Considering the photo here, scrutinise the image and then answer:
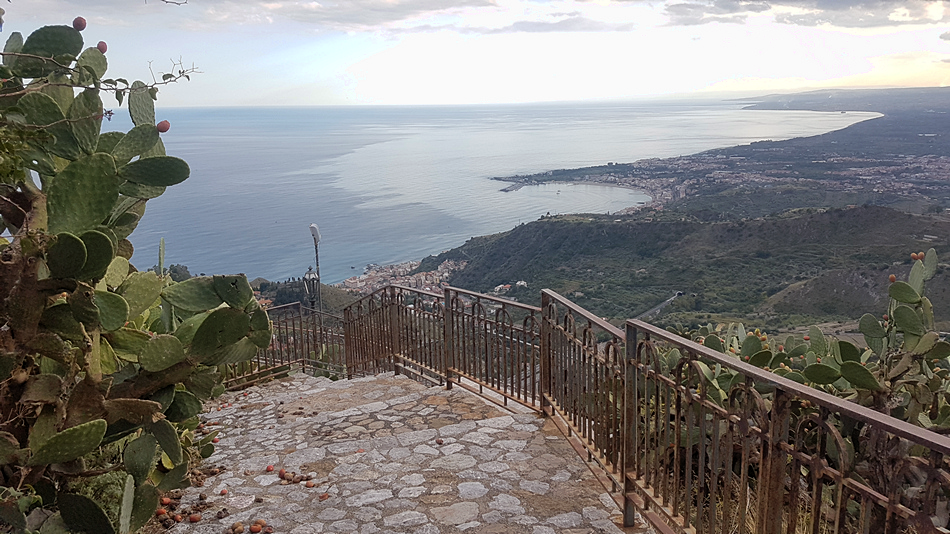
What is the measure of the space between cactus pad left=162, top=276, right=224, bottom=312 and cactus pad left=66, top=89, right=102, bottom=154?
63cm

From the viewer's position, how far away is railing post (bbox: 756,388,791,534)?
1.92m

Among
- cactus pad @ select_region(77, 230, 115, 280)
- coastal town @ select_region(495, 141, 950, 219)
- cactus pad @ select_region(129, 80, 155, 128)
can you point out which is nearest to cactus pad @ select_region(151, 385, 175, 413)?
cactus pad @ select_region(77, 230, 115, 280)

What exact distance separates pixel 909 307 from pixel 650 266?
29.6 metres

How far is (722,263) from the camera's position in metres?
29.7

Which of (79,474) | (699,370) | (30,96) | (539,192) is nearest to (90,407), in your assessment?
(79,474)

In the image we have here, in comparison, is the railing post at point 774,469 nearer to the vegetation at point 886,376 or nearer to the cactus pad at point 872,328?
the vegetation at point 886,376

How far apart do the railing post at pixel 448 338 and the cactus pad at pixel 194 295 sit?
109 inches

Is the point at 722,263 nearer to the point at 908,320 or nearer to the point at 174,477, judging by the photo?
the point at 908,320

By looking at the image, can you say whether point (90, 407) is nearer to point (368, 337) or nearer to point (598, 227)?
point (368, 337)

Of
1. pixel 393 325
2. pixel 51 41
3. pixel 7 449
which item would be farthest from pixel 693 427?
pixel 393 325

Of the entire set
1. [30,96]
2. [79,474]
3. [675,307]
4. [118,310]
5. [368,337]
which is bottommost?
[675,307]

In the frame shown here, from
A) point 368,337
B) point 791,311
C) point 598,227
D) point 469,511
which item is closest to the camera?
point 469,511

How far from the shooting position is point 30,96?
232 cm

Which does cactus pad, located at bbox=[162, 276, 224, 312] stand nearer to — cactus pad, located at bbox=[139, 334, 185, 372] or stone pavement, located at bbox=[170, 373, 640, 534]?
cactus pad, located at bbox=[139, 334, 185, 372]
